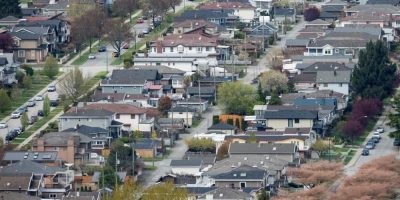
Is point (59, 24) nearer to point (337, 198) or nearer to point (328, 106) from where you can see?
point (328, 106)

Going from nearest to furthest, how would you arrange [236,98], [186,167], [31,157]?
[186,167] < [31,157] < [236,98]

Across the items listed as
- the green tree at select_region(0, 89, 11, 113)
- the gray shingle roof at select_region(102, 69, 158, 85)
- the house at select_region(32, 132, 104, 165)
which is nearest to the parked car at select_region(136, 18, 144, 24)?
the gray shingle roof at select_region(102, 69, 158, 85)

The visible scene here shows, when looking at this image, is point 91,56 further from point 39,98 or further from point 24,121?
point 24,121

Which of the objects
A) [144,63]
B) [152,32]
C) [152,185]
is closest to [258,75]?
[144,63]

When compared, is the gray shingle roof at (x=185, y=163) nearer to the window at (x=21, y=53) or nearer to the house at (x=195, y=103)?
the house at (x=195, y=103)

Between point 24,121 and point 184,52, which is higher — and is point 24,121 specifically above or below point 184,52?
below

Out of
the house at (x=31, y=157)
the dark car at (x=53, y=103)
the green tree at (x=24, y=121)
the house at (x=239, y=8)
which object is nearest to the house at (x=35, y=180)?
the house at (x=31, y=157)

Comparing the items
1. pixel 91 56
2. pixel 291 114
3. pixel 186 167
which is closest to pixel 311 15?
pixel 91 56
